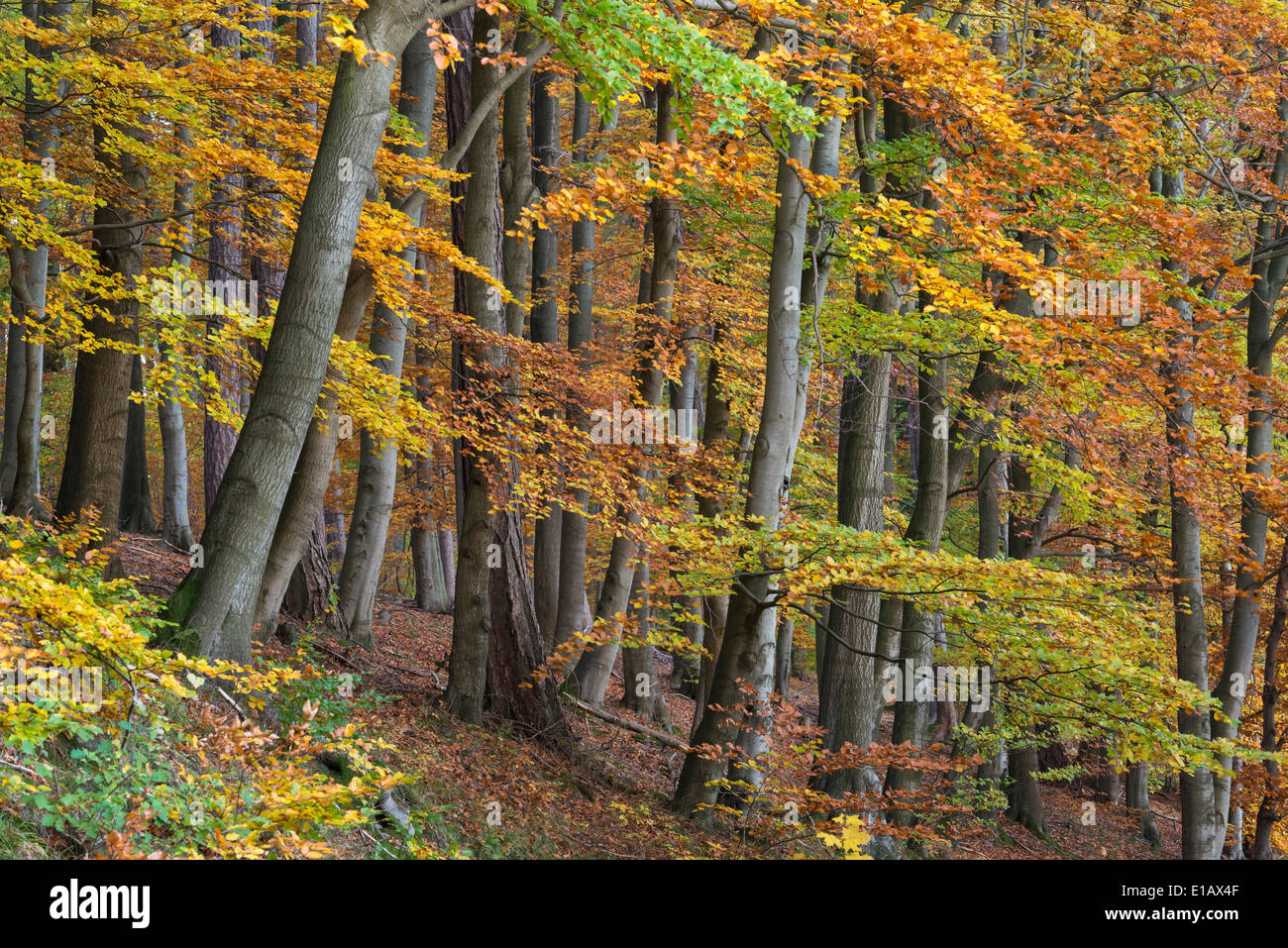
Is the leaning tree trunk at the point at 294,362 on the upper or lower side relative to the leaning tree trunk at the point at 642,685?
upper

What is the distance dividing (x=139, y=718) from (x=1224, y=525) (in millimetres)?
10572

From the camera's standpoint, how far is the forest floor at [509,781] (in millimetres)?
7840

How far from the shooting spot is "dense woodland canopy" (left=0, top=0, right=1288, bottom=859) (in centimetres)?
612

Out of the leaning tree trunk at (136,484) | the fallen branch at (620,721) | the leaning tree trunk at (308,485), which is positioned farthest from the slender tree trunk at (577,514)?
the leaning tree trunk at (136,484)

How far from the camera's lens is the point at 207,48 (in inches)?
339

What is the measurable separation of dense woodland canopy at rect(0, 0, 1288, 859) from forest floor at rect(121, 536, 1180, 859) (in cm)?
9

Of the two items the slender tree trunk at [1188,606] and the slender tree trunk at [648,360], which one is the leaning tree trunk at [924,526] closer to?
the slender tree trunk at [1188,606]

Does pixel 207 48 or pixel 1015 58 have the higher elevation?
pixel 1015 58

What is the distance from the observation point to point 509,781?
9.15m

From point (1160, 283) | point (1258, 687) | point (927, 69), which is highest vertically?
point (927, 69)

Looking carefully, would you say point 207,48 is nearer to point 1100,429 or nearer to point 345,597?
point 345,597

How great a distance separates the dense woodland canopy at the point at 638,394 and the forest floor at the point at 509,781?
88 mm

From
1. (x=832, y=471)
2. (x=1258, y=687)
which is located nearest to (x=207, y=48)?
A: (x=832, y=471)
